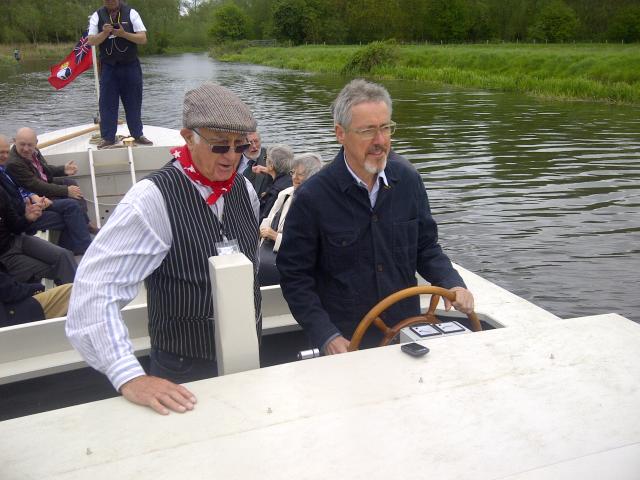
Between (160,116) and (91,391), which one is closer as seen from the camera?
(91,391)

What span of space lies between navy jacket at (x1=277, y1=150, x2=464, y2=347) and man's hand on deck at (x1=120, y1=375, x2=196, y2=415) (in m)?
0.81

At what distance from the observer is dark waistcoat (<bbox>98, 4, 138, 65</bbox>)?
6.21m

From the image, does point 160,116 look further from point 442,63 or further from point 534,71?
point 442,63

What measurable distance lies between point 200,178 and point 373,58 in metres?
32.2

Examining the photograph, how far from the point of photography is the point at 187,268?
6.05 ft

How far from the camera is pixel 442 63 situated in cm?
3197

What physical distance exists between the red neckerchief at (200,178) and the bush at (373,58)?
31.6 m

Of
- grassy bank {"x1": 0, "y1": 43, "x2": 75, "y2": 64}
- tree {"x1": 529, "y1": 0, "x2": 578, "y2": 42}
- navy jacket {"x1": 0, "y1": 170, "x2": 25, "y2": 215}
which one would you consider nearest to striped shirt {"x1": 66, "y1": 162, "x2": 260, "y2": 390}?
navy jacket {"x1": 0, "y1": 170, "x2": 25, "y2": 215}

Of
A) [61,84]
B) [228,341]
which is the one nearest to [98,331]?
[228,341]

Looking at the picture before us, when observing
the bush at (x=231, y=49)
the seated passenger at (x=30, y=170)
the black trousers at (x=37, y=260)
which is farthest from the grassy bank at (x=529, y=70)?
the bush at (x=231, y=49)

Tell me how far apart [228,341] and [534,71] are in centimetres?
2574

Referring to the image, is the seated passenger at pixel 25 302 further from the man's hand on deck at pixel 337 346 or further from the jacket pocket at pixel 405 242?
the jacket pocket at pixel 405 242

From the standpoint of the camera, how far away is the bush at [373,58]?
3272cm

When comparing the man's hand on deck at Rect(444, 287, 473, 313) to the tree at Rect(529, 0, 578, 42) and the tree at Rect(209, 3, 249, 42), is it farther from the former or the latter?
the tree at Rect(209, 3, 249, 42)
